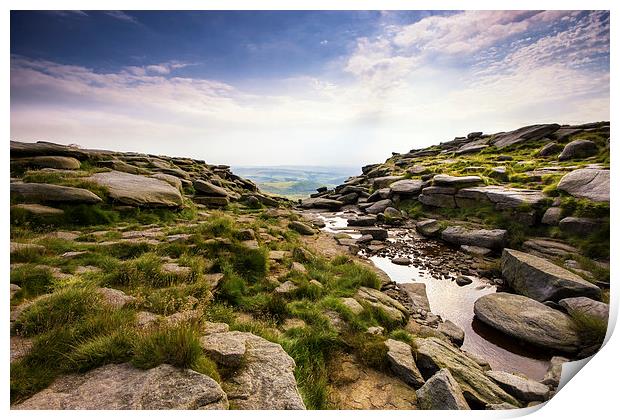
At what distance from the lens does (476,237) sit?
14.8m

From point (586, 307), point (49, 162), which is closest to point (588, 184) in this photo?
point (586, 307)

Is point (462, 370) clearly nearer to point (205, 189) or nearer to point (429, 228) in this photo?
point (429, 228)

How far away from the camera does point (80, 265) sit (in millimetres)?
7020

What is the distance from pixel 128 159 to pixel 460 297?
2559 cm

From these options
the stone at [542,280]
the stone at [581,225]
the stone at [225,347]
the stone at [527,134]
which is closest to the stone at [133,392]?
the stone at [225,347]

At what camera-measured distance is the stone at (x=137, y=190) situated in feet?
41.0

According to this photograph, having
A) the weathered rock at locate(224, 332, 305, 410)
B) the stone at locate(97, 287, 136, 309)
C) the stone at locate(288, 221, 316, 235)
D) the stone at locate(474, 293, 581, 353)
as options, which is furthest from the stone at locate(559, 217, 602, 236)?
the stone at locate(97, 287, 136, 309)

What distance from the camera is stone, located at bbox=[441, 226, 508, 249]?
555 inches

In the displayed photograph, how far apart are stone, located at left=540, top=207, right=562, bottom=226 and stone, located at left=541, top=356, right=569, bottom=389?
9987 millimetres

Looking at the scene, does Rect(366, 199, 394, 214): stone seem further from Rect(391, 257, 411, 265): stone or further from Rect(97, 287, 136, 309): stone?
Rect(97, 287, 136, 309): stone

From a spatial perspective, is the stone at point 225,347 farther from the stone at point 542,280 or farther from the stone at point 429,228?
the stone at point 429,228

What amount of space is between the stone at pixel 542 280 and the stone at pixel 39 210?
1715 cm
